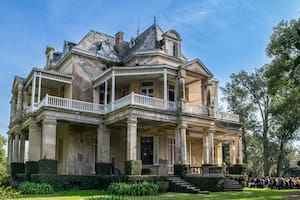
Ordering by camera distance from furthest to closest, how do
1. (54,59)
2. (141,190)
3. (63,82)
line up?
(54,59), (63,82), (141,190)

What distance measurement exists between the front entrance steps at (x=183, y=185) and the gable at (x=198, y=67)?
8360mm

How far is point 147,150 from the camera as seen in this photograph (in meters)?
26.3

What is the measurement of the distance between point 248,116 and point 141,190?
3116 cm

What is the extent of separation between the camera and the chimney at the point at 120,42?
31.5 metres

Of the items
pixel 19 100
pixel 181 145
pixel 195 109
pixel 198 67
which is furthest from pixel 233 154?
pixel 19 100

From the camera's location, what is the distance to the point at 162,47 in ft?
92.6

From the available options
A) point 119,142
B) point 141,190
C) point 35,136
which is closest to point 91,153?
point 119,142

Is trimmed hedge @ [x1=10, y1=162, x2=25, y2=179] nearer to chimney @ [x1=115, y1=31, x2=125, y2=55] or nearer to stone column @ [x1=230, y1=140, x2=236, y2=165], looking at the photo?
chimney @ [x1=115, y1=31, x2=125, y2=55]

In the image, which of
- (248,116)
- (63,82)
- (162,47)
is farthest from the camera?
(248,116)

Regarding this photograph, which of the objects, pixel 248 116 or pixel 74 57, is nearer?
pixel 74 57

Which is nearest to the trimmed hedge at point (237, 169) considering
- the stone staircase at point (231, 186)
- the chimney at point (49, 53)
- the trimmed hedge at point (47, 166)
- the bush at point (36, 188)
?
the stone staircase at point (231, 186)

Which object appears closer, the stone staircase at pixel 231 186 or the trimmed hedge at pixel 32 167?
the stone staircase at pixel 231 186

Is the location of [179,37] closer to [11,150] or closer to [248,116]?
[11,150]

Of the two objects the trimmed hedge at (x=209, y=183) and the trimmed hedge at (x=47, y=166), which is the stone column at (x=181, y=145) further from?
the trimmed hedge at (x=47, y=166)
